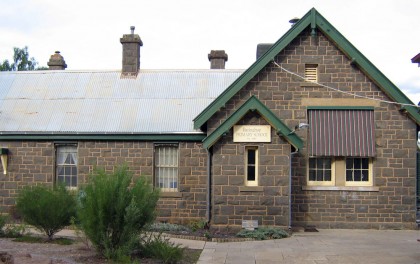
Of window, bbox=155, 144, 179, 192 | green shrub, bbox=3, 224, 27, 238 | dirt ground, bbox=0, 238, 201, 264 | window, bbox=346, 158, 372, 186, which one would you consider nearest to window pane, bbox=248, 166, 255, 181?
window, bbox=155, 144, 179, 192

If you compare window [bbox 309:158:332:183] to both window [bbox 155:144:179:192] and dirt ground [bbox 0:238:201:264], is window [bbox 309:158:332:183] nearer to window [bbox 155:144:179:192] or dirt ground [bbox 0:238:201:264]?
window [bbox 155:144:179:192]

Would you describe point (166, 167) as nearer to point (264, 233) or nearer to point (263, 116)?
point (263, 116)

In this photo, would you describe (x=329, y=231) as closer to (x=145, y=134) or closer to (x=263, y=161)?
(x=263, y=161)

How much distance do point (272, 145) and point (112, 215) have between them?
6532 millimetres

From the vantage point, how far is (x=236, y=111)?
15570mm

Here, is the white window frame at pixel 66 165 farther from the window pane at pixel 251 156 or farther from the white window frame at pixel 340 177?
the white window frame at pixel 340 177

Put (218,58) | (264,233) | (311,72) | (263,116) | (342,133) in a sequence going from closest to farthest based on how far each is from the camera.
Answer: (264,233) → (263,116) → (342,133) → (311,72) → (218,58)

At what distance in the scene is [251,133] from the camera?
15.7 metres

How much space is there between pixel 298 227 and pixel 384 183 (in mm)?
2999

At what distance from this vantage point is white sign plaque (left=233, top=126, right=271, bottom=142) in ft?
51.4

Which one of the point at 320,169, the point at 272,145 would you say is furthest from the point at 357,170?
the point at 272,145

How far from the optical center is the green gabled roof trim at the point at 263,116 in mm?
15399

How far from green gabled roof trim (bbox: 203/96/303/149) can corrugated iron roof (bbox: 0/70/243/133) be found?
191cm

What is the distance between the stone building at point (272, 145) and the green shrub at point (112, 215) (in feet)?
17.6
